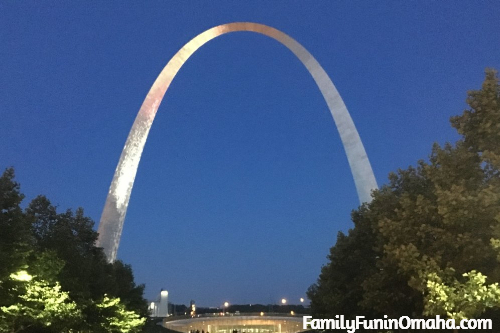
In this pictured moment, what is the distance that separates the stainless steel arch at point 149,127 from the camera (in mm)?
43469

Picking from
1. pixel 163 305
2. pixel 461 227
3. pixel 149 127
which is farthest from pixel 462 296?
pixel 163 305

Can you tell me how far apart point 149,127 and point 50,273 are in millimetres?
29485

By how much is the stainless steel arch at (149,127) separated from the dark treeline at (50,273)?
A: 327 inches

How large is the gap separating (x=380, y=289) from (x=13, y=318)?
13826 millimetres

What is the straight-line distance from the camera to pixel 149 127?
49.0m

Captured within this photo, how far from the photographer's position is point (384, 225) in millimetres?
17469

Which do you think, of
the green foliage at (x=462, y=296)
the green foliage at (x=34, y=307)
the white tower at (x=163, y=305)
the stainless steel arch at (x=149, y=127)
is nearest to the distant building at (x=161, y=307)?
the white tower at (x=163, y=305)

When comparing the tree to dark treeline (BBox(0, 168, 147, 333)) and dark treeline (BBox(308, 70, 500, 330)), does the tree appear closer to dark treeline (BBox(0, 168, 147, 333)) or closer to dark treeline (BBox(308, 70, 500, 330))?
dark treeline (BBox(0, 168, 147, 333))

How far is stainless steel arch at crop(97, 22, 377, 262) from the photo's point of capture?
4347 cm

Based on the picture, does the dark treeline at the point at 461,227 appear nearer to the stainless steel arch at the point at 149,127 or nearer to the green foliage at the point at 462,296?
the green foliage at the point at 462,296

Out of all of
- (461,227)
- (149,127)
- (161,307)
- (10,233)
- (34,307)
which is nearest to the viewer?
(461,227)

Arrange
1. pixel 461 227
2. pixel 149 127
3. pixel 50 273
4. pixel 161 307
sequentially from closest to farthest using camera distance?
1. pixel 461 227
2. pixel 50 273
3. pixel 149 127
4. pixel 161 307

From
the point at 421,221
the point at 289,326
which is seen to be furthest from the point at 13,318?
the point at 289,326

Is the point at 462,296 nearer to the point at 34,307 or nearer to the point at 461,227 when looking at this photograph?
the point at 461,227
